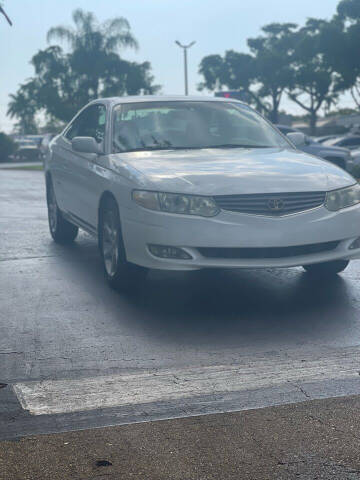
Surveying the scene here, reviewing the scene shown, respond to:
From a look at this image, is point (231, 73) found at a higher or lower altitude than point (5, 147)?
higher

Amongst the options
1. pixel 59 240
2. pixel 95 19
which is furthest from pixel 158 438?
pixel 95 19

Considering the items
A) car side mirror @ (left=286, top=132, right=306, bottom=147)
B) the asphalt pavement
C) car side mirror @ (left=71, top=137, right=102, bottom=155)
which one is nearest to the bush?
the asphalt pavement

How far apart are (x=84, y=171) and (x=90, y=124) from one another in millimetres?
840

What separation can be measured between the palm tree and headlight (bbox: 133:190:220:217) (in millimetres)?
63743

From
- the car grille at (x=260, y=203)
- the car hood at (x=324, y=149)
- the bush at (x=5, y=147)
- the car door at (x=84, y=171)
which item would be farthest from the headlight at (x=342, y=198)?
the bush at (x=5, y=147)

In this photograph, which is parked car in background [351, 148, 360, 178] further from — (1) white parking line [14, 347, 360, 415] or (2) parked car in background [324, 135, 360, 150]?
(1) white parking line [14, 347, 360, 415]

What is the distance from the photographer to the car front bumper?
632 cm

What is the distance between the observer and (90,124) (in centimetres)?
889

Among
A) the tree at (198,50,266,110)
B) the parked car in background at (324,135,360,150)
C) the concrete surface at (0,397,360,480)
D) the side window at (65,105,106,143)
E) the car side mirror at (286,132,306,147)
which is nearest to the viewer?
the concrete surface at (0,397,360,480)

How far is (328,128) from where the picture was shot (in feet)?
277

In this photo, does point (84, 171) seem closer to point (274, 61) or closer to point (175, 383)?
point (175, 383)

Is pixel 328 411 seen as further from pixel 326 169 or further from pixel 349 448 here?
pixel 326 169

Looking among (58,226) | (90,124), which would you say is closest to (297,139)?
(90,124)

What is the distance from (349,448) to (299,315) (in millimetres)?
2694
